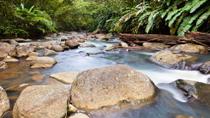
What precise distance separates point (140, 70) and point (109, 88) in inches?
102

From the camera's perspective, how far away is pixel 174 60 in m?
6.26

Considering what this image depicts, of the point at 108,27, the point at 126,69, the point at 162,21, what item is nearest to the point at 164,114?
the point at 126,69

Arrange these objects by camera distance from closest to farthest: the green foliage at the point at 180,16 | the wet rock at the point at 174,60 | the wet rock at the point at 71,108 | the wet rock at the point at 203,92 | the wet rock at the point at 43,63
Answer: the wet rock at the point at 71,108 → the wet rock at the point at 203,92 → the wet rock at the point at 174,60 → the wet rock at the point at 43,63 → the green foliage at the point at 180,16

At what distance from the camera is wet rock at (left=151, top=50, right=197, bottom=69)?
603cm

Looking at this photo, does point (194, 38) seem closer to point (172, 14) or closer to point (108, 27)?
point (172, 14)

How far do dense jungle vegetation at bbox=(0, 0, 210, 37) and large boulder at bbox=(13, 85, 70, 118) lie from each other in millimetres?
5194

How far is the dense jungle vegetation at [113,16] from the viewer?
8.10 meters

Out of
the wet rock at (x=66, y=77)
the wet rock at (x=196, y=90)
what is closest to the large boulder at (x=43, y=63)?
the wet rock at (x=66, y=77)

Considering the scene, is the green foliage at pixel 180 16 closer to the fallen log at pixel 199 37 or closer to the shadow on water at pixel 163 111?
the fallen log at pixel 199 37

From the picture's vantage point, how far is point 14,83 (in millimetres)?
5066

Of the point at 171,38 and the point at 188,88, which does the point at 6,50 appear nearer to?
the point at 171,38

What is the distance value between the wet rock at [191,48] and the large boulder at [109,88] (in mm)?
3496

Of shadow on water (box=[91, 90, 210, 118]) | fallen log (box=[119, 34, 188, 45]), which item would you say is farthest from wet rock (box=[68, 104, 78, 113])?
fallen log (box=[119, 34, 188, 45])

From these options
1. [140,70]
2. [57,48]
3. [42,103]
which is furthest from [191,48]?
[42,103]
